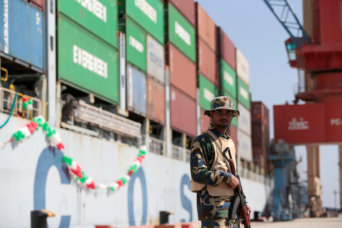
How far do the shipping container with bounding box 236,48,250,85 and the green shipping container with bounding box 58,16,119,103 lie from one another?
3081 cm

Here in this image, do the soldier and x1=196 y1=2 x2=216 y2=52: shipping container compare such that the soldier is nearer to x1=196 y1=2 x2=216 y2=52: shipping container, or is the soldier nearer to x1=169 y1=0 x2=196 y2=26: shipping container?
x1=169 y1=0 x2=196 y2=26: shipping container

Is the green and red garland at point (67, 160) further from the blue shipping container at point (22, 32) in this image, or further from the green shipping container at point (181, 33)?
the green shipping container at point (181, 33)

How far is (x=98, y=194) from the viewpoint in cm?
2261

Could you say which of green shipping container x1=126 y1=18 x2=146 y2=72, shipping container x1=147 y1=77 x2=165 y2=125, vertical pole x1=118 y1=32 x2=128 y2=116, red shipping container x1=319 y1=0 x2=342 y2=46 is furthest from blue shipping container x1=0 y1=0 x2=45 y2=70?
red shipping container x1=319 y1=0 x2=342 y2=46

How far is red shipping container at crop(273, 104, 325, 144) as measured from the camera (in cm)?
5528

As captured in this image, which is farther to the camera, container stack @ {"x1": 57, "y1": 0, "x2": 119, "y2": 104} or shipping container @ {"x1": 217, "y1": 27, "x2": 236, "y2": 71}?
shipping container @ {"x1": 217, "y1": 27, "x2": 236, "y2": 71}

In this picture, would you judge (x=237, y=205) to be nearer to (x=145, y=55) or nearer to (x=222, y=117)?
(x=222, y=117)

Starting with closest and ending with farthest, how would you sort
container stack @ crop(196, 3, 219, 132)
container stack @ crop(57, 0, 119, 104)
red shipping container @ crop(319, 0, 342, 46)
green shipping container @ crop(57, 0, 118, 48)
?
container stack @ crop(57, 0, 119, 104) → green shipping container @ crop(57, 0, 118, 48) → container stack @ crop(196, 3, 219, 132) → red shipping container @ crop(319, 0, 342, 46)

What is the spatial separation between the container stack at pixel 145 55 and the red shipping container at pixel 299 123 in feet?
A: 85.3

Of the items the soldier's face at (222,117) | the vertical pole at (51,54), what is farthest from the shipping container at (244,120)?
the soldier's face at (222,117)

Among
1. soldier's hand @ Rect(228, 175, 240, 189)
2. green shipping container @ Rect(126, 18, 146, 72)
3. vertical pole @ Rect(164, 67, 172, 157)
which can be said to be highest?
green shipping container @ Rect(126, 18, 146, 72)

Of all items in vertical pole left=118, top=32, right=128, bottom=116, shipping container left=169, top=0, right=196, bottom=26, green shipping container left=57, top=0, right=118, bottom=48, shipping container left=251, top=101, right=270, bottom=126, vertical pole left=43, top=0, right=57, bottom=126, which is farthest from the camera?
shipping container left=251, top=101, right=270, bottom=126

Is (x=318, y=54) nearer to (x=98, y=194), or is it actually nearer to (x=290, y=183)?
(x=290, y=183)

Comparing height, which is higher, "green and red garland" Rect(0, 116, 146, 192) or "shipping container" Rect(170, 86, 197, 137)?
"shipping container" Rect(170, 86, 197, 137)
